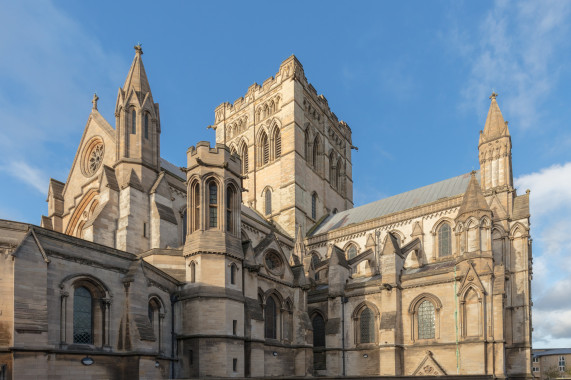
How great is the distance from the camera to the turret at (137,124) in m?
26.5

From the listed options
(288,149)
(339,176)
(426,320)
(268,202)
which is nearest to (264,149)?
(288,149)

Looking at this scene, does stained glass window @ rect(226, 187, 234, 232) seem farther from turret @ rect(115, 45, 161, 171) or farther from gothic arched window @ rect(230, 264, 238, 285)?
turret @ rect(115, 45, 161, 171)

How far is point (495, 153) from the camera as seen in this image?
3597cm

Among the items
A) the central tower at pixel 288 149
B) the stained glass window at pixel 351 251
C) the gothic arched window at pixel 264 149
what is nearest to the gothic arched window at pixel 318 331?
the stained glass window at pixel 351 251

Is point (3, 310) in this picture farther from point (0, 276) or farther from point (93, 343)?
point (93, 343)

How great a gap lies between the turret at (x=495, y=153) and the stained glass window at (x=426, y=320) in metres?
12.0

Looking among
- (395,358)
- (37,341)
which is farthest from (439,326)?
(37,341)

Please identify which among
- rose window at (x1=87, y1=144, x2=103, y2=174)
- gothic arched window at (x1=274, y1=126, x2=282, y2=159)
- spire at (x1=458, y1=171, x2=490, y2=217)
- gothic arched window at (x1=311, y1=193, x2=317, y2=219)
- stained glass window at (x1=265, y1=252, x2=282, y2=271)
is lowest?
stained glass window at (x1=265, y1=252, x2=282, y2=271)

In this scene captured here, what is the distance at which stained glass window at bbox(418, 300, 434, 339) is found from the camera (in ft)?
91.7

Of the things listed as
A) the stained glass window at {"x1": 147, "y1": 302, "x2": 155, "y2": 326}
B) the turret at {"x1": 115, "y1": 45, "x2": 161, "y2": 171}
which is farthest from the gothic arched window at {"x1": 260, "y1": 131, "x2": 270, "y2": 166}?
the stained glass window at {"x1": 147, "y1": 302, "x2": 155, "y2": 326}

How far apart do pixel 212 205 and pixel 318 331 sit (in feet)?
47.1

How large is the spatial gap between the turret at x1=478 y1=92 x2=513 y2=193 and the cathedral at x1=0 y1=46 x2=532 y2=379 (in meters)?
0.11

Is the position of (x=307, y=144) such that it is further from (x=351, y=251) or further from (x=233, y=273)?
(x=233, y=273)

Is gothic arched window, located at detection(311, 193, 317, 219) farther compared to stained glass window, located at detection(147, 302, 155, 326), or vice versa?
gothic arched window, located at detection(311, 193, 317, 219)
